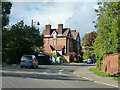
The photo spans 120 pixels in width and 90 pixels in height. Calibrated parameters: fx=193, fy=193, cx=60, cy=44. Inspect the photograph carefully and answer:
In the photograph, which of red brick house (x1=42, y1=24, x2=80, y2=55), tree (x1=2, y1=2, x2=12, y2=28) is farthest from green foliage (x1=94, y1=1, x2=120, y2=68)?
red brick house (x1=42, y1=24, x2=80, y2=55)

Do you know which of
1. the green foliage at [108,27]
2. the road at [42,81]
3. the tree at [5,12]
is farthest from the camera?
the tree at [5,12]

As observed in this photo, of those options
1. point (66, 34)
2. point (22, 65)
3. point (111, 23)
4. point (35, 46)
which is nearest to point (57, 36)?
point (66, 34)

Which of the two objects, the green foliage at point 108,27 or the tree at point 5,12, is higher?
the tree at point 5,12

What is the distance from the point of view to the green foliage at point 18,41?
3272 cm

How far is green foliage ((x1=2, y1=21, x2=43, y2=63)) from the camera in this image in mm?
32719

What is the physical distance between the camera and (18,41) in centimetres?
3434

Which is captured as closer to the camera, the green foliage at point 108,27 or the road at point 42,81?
the road at point 42,81

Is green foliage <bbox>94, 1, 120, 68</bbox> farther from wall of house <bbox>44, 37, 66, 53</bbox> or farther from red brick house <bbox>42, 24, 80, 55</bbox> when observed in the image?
wall of house <bbox>44, 37, 66, 53</bbox>

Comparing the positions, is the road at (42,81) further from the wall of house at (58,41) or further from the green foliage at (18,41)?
the wall of house at (58,41)

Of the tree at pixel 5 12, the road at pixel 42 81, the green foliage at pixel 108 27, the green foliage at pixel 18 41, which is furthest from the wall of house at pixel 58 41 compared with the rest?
the road at pixel 42 81

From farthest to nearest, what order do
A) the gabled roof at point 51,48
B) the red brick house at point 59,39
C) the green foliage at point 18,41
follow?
the red brick house at point 59,39, the gabled roof at point 51,48, the green foliage at point 18,41

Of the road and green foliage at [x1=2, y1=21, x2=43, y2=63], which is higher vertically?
green foliage at [x1=2, y1=21, x2=43, y2=63]

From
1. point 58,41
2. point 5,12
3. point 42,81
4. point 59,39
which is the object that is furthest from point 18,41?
point 58,41

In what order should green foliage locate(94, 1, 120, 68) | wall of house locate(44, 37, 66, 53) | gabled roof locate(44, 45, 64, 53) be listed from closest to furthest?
green foliage locate(94, 1, 120, 68)
gabled roof locate(44, 45, 64, 53)
wall of house locate(44, 37, 66, 53)
